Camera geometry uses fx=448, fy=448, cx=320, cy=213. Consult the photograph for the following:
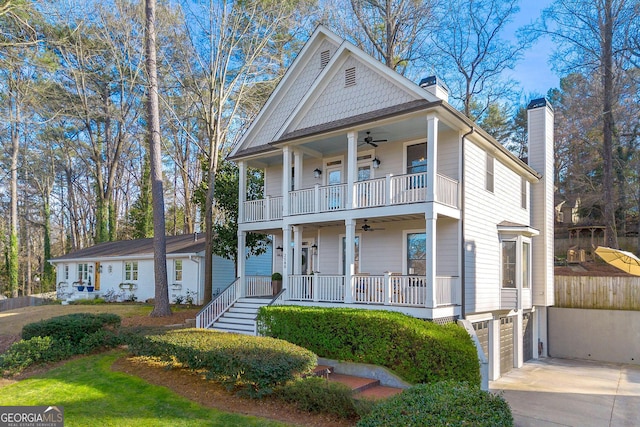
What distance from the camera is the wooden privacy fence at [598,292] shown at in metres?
17.3

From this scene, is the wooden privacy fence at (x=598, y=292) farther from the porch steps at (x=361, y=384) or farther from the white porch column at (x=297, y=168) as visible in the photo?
the porch steps at (x=361, y=384)

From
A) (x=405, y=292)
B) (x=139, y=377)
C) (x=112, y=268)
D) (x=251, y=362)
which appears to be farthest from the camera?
(x=112, y=268)

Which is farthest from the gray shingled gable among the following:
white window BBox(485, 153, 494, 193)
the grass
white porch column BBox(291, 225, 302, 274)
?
white window BBox(485, 153, 494, 193)

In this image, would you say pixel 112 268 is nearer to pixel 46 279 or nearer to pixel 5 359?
pixel 46 279

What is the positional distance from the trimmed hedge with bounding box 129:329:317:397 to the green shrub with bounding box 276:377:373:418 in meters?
0.26

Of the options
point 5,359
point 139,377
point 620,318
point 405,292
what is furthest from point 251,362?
point 620,318

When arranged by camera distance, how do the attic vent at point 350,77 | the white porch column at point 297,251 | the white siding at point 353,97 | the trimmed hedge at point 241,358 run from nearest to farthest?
the trimmed hedge at point 241,358 < the white siding at point 353,97 < the attic vent at point 350,77 < the white porch column at point 297,251

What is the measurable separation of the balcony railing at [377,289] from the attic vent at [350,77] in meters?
6.01

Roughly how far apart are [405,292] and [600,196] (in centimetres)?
2116

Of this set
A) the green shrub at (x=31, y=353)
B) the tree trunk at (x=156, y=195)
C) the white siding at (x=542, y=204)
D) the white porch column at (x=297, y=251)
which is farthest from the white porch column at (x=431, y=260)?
the tree trunk at (x=156, y=195)

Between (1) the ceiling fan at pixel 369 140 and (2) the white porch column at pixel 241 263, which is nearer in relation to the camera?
(1) the ceiling fan at pixel 369 140

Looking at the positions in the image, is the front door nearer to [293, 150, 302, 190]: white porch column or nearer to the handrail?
[293, 150, 302, 190]: white porch column

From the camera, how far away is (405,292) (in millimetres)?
11492

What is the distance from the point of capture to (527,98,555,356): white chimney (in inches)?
685
